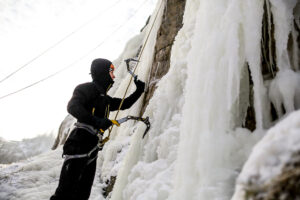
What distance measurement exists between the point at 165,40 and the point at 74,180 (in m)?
3.37

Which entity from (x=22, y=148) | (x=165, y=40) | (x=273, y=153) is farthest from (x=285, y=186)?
(x=22, y=148)

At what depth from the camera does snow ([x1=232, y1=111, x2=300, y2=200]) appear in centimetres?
107

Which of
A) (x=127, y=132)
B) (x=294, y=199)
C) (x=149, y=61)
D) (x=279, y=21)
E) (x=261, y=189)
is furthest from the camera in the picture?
(x=149, y=61)

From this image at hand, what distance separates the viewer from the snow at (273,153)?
1071 millimetres

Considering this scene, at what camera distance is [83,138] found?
281 cm

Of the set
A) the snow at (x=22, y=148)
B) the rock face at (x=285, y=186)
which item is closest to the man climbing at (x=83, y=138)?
the rock face at (x=285, y=186)

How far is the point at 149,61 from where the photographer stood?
16.8 ft

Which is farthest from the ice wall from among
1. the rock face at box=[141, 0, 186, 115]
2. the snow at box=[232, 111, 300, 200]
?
the rock face at box=[141, 0, 186, 115]

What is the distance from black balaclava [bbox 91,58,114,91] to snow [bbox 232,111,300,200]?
2.43 m

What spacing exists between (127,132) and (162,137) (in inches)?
75.6

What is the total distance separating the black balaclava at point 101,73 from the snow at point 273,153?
2.43m

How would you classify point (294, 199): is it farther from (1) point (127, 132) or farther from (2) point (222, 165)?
(1) point (127, 132)

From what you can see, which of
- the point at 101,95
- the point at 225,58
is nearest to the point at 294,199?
the point at 225,58

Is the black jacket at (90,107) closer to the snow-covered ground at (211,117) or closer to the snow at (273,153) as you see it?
the snow-covered ground at (211,117)
